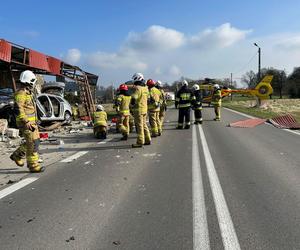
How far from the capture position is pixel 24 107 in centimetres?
727

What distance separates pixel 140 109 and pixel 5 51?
22.2 feet

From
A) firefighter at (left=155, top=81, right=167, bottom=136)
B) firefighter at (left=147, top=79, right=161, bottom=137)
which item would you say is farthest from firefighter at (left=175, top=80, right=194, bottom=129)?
firefighter at (left=147, top=79, right=161, bottom=137)

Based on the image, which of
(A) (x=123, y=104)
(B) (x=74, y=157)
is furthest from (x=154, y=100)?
(B) (x=74, y=157)

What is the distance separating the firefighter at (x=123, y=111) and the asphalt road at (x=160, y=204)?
3.01 m

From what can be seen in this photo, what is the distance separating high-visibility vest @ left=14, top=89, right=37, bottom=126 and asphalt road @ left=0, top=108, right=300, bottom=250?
1123mm

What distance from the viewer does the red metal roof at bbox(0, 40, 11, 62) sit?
46.4 feet

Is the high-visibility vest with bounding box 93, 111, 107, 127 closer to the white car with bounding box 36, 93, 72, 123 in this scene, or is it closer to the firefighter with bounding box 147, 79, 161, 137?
the firefighter with bounding box 147, 79, 161, 137

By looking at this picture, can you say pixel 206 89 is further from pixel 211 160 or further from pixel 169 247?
pixel 169 247

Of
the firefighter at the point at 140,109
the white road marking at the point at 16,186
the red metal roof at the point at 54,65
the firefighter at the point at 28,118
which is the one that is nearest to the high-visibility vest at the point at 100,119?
the firefighter at the point at 140,109

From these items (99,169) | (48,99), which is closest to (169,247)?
(99,169)

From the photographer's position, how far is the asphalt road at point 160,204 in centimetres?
405

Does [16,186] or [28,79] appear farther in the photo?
[28,79]

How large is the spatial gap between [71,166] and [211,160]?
303 cm

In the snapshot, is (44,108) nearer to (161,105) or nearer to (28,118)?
(161,105)
